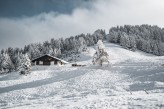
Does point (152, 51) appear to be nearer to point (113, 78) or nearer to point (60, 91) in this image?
point (113, 78)

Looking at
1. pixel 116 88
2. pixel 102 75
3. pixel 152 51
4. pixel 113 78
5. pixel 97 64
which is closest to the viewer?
pixel 116 88

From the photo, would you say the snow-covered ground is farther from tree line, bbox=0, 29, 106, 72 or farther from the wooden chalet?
tree line, bbox=0, 29, 106, 72

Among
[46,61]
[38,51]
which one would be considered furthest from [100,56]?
[38,51]

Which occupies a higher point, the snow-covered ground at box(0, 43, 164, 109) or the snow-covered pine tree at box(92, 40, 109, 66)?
the snow-covered pine tree at box(92, 40, 109, 66)

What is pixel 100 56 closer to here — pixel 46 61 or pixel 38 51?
pixel 46 61

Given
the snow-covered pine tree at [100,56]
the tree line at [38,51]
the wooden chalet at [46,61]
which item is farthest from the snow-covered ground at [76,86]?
the tree line at [38,51]

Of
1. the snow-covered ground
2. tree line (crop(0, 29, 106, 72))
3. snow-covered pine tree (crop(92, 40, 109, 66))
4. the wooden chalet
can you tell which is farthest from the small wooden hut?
tree line (crop(0, 29, 106, 72))

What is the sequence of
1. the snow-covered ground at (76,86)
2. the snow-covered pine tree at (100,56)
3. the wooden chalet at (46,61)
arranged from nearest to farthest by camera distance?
the snow-covered ground at (76,86) → the snow-covered pine tree at (100,56) → the wooden chalet at (46,61)

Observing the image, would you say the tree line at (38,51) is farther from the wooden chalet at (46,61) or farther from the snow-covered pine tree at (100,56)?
the snow-covered pine tree at (100,56)

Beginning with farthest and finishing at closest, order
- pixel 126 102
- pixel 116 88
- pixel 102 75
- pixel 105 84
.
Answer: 1. pixel 102 75
2. pixel 105 84
3. pixel 116 88
4. pixel 126 102

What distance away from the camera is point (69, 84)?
152 ft

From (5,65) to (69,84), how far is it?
84.5 m

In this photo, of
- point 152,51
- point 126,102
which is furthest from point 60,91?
point 152,51

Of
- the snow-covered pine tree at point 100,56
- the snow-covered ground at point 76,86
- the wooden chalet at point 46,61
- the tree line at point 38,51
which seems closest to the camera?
the snow-covered ground at point 76,86
